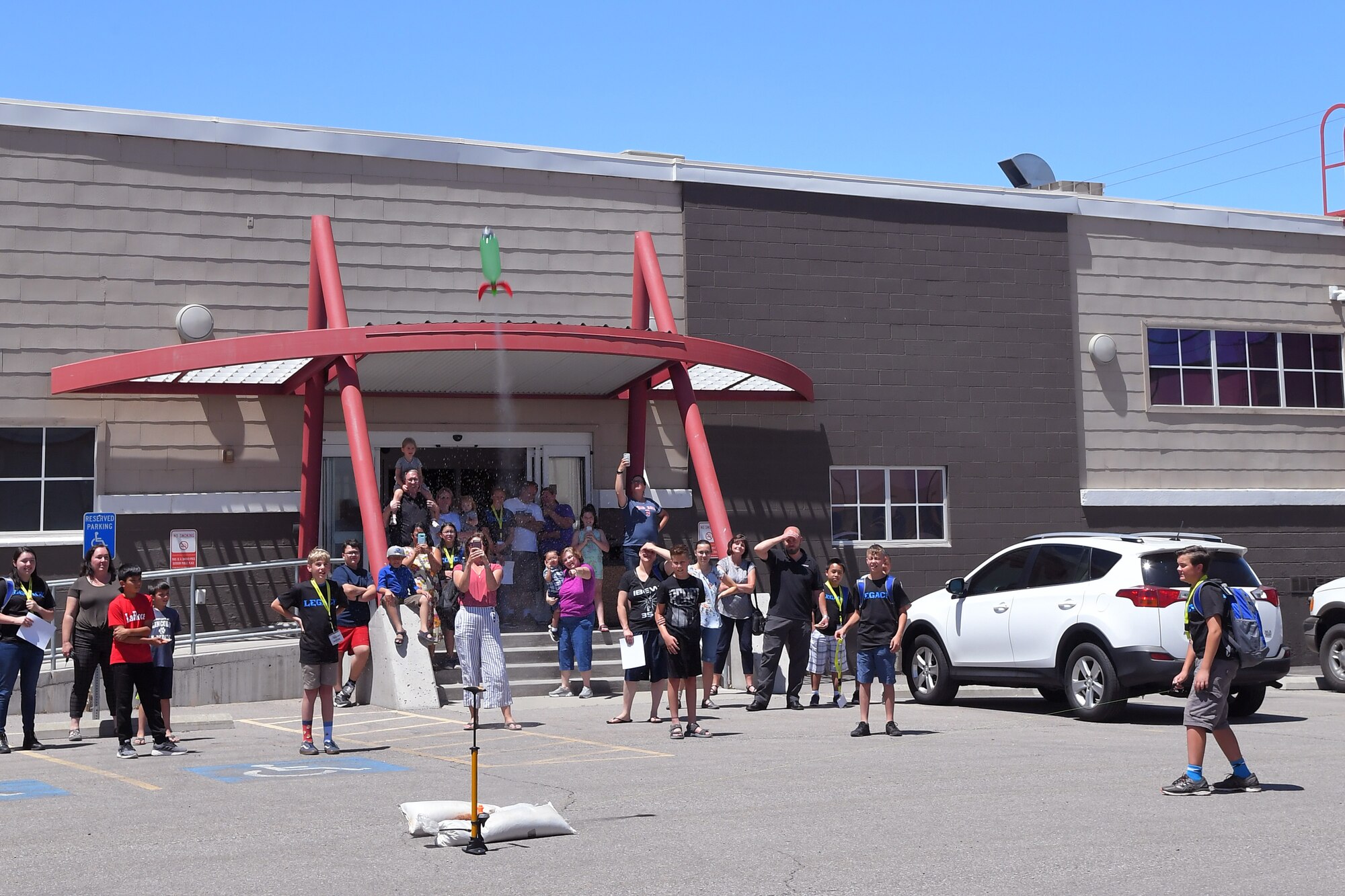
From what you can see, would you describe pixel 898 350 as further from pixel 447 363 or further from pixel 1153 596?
pixel 1153 596

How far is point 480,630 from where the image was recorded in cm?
1256

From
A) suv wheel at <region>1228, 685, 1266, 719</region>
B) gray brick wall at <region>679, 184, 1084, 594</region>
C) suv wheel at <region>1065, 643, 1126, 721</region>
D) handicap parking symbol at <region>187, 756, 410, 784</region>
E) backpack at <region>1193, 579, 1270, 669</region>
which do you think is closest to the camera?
backpack at <region>1193, 579, 1270, 669</region>

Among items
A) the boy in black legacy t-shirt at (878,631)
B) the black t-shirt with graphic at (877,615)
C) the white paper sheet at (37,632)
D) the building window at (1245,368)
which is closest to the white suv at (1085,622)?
the boy in black legacy t-shirt at (878,631)

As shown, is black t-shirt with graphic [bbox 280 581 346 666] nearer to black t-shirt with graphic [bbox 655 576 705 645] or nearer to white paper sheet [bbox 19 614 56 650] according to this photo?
white paper sheet [bbox 19 614 56 650]

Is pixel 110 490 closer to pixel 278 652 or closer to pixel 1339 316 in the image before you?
pixel 278 652

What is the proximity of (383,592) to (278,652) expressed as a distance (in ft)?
7.43

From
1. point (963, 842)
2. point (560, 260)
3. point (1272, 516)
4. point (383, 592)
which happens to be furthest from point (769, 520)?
point (963, 842)

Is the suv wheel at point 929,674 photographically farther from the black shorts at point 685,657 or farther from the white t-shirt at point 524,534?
the white t-shirt at point 524,534

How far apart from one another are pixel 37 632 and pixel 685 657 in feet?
17.5

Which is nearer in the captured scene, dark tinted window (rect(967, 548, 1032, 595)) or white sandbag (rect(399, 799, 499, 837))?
white sandbag (rect(399, 799, 499, 837))

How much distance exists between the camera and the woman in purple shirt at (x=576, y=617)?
595 inches

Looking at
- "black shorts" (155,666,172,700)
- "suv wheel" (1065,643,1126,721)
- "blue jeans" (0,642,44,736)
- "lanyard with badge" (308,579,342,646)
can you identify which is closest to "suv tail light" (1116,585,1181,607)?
"suv wheel" (1065,643,1126,721)

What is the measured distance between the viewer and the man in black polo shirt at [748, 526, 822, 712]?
14227mm

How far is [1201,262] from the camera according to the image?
2262cm
